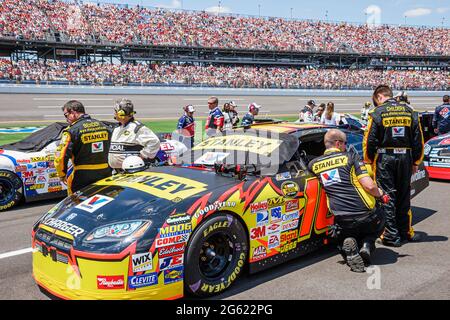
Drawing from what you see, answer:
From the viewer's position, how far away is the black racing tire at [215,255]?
134 inches

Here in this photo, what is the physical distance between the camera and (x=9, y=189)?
22.2 feet

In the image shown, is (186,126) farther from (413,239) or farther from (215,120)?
(413,239)

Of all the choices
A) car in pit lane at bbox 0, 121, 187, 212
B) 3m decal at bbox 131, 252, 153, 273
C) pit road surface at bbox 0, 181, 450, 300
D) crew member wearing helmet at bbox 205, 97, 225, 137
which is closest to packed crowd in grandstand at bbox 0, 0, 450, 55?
crew member wearing helmet at bbox 205, 97, 225, 137

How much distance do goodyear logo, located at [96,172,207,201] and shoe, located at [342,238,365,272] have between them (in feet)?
5.05

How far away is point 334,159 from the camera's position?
4.26 m

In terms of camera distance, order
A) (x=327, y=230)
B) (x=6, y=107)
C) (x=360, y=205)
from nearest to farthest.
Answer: (x=360, y=205) < (x=327, y=230) < (x=6, y=107)

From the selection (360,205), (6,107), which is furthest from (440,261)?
(6,107)

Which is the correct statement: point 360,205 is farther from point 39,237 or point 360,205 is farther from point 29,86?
point 29,86

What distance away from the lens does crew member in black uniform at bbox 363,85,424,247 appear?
491 cm

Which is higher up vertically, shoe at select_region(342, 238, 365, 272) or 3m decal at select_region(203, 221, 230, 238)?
3m decal at select_region(203, 221, 230, 238)

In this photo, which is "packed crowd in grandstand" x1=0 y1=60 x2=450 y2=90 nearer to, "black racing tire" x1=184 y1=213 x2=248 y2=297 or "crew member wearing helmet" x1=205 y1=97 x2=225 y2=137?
"crew member wearing helmet" x1=205 y1=97 x2=225 y2=137
